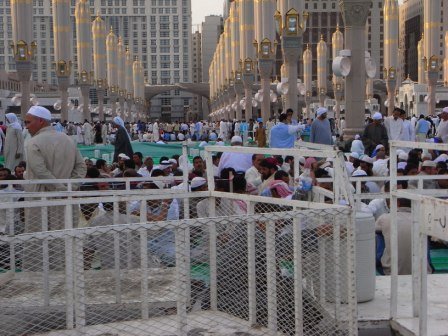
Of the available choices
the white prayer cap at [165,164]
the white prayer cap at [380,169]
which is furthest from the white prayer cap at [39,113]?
the white prayer cap at [380,169]

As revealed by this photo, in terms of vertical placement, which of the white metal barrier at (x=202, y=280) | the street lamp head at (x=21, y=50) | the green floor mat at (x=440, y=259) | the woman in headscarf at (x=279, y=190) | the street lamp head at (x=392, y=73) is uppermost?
the street lamp head at (x=21, y=50)

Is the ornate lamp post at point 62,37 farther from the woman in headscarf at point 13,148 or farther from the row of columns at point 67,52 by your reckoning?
the woman in headscarf at point 13,148

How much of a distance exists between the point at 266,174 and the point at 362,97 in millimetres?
9208

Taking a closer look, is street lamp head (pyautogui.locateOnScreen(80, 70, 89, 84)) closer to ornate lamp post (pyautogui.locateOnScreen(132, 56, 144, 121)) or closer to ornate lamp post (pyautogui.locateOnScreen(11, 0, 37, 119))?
ornate lamp post (pyautogui.locateOnScreen(11, 0, 37, 119))

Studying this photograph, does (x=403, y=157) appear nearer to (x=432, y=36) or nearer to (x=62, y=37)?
(x=432, y=36)

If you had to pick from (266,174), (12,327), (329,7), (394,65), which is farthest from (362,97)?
(329,7)

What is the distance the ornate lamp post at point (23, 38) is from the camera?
30609 mm

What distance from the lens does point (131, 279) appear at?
475cm

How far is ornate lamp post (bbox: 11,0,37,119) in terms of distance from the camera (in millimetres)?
30609

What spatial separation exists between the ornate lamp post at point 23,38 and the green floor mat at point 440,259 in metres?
25.8

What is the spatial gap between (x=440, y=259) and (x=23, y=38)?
89.0 feet

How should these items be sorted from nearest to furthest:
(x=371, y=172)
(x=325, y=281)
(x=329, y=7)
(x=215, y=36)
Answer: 1. (x=325, y=281)
2. (x=371, y=172)
3. (x=329, y=7)
4. (x=215, y=36)

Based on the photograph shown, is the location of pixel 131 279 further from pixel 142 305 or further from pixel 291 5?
pixel 291 5

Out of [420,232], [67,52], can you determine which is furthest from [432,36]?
[420,232]
